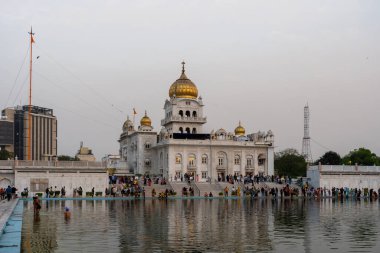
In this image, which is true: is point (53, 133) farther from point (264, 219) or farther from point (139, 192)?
point (264, 219)

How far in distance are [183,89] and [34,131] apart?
9042 cm

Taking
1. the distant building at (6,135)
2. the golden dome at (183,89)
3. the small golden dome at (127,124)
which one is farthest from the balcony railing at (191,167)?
the distant building at (6,135)

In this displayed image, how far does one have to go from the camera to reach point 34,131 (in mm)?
162125

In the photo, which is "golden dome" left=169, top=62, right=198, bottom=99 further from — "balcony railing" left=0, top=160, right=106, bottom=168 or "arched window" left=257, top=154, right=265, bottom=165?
"balcony railing" left=0, top=160, right=106, bottom=168

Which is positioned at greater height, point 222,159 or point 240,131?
point 240,131

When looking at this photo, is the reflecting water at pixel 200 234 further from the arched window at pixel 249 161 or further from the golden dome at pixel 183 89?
the golden dome at pixel 183 89

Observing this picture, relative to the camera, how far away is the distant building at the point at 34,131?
153 meters

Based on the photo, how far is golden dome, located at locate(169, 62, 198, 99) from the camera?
82.6 meters

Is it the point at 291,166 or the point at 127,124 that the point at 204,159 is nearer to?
the point at 127,124

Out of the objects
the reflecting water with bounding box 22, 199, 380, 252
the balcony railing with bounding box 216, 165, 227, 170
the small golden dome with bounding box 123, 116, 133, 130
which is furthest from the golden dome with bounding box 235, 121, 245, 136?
the reflecting water with bounding box 22, 199, 380, 252

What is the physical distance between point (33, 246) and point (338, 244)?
931 centimetres

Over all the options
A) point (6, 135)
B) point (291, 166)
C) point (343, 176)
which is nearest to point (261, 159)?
point (343, 176)

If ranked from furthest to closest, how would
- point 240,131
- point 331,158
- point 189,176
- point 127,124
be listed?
point 331,158 < point 127,124 < point 240,131 < point 189,176

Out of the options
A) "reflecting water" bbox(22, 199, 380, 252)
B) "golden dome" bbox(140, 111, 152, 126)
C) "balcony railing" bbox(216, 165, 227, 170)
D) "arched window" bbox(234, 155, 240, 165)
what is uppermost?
"golden dome" bbox(140, 111, 152, 126)
